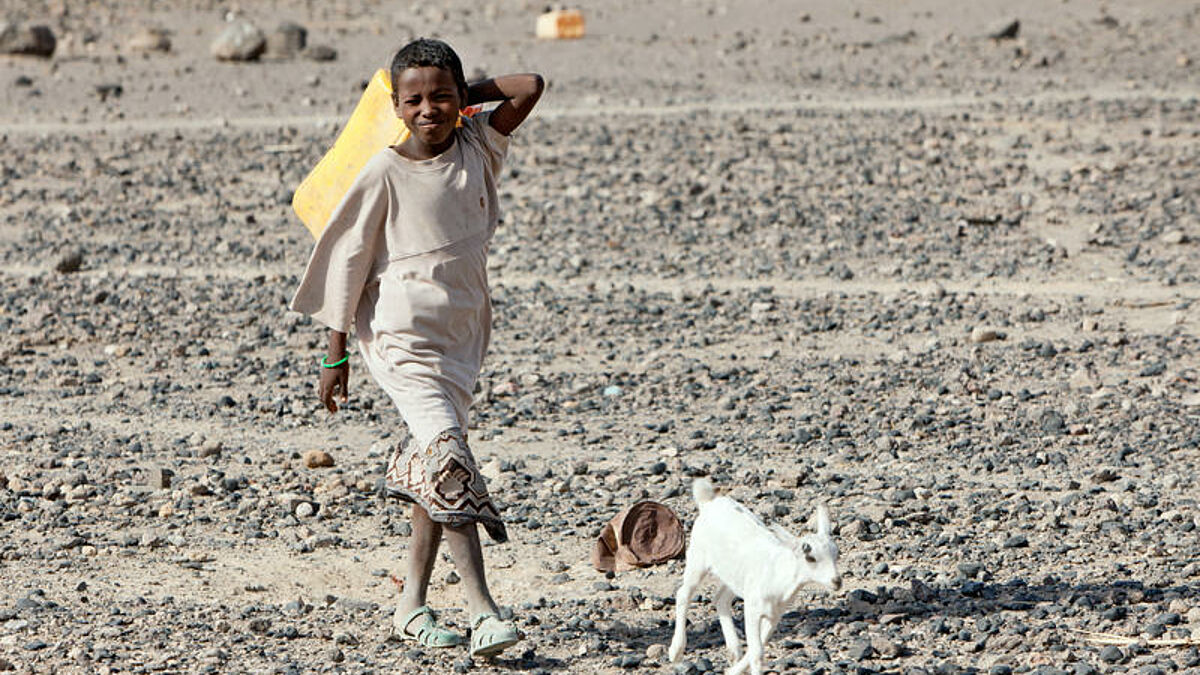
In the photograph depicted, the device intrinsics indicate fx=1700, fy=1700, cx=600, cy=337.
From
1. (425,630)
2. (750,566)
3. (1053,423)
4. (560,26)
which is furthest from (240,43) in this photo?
(750,566)

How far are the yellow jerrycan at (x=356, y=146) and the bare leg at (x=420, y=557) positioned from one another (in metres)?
0.91

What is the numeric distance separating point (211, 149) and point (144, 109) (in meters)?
2.71

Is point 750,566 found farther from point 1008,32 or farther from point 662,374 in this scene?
point 1008,32

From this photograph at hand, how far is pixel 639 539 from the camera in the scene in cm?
582

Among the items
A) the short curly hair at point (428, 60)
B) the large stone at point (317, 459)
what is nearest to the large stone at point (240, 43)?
the large stone at point (317, 459)

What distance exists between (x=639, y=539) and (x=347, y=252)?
155 cm

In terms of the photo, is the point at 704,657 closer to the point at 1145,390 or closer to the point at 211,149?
the point at 1145,390

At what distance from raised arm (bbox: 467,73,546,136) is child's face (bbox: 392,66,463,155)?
153mm

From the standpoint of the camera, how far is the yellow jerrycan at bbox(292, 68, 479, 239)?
4.99 m

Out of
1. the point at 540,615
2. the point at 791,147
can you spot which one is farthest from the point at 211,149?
the point at 540,615

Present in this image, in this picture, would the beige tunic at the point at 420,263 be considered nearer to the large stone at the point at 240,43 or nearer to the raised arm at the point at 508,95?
the raised arm at the point at 508,95

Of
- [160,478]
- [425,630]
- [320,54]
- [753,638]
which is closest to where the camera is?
[753,638]

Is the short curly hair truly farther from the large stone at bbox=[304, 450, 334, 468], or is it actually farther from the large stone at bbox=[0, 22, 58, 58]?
the large stone at bbox=[0, 22, 58, 58]

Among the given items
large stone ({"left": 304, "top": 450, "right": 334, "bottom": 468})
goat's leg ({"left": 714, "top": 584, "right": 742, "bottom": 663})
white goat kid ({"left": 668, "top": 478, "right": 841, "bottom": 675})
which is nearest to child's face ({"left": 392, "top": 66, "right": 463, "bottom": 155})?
white goat kid ({"left": 668, "top": 478, "right": 841, "bottom": 675})
